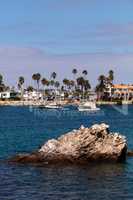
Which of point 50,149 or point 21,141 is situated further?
point 21,141

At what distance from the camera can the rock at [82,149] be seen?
189ft

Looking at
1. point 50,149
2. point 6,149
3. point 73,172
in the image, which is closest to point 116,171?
point 73,172

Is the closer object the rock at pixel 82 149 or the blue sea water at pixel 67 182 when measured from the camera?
the blue sea water at pixel 67 182

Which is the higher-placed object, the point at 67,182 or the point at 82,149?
the point at 82,149

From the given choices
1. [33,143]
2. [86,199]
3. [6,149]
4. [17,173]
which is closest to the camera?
[86,199]

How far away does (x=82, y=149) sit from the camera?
57625 mm

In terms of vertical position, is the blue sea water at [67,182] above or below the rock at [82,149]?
below

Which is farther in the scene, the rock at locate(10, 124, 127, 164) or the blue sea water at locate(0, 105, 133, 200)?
the rock at locate(10, 124, 127, 164)

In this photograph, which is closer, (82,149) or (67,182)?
(67,182)

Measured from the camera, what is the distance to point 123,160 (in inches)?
2338

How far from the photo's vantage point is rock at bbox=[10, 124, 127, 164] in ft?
189

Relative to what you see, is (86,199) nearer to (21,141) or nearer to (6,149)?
(6,149)

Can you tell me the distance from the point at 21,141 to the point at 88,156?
98.0 ft

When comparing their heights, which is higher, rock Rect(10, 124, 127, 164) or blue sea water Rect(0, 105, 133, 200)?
rock Rect(10, 124, 127, 164)
